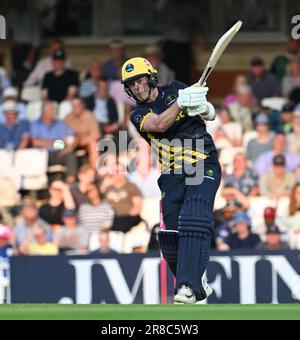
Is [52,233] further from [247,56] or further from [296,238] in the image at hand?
[247,56]

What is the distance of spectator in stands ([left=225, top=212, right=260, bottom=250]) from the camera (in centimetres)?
1477

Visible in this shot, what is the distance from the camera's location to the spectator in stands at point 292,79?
17.3m

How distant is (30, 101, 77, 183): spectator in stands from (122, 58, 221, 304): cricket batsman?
20.7ft

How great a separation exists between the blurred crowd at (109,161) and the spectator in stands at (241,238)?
0.04 ft

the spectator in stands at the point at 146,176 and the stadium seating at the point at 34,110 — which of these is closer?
Result: the spectator in stands at the point at 146,176

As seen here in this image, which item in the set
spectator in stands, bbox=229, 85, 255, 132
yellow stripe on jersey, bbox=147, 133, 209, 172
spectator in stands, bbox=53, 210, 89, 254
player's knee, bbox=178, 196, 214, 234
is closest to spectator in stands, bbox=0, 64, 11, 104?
spectator in stands, bbox=53, 210, 89, 254

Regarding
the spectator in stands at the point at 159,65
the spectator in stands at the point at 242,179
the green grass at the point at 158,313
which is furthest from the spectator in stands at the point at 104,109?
the green grass at the point at 158,313

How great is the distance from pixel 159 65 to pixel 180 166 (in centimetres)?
805

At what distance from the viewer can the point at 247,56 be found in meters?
18.8

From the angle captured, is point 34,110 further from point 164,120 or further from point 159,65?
point 164,120

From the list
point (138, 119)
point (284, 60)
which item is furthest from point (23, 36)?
point (138, 119)

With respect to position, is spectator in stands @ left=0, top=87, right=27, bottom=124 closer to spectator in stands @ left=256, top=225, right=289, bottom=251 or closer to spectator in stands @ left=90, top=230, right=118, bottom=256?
spectator in stands @ left=90, top=230, right=118, bottom=256

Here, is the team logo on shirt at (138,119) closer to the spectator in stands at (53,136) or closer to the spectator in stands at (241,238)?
the spectator in stands at (241,238)
